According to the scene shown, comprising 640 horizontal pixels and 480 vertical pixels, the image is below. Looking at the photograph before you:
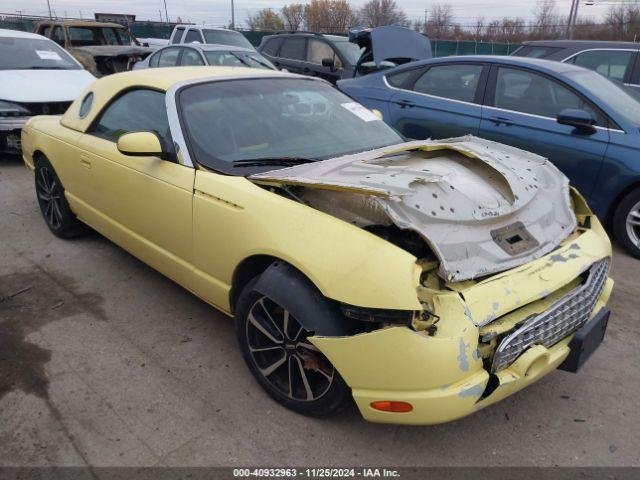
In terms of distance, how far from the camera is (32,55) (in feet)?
25.6

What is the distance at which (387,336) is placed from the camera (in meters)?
1.99

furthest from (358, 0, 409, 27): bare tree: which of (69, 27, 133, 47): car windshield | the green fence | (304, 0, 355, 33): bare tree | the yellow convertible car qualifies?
the yellow convertible car

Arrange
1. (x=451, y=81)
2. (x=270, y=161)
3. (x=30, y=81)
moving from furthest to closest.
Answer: (x=30, y=81)
(x=451, y=81)
(x=270, y=161)

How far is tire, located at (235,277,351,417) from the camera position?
2.33 meters

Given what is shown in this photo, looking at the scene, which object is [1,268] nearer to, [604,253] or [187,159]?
[187,159]

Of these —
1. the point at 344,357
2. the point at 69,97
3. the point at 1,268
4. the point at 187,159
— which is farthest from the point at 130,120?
the point at 69,97

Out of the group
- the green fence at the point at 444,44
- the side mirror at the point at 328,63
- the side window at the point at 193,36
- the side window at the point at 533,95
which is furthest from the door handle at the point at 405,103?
the green fence at the point at 444,44

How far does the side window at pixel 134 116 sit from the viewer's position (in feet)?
10.7

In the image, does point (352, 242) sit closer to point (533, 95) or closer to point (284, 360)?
point (284, 360)

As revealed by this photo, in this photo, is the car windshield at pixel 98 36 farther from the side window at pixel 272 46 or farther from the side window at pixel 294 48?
the side window at pixel 294 48

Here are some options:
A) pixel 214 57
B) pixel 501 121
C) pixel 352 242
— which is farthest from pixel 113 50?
pixel 352 242

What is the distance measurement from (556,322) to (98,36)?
45.7ft

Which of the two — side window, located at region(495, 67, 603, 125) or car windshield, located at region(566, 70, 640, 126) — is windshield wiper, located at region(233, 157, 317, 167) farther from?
car windshield, located at region(566, 70, 640, 126)

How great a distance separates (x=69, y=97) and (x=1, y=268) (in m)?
3.77
